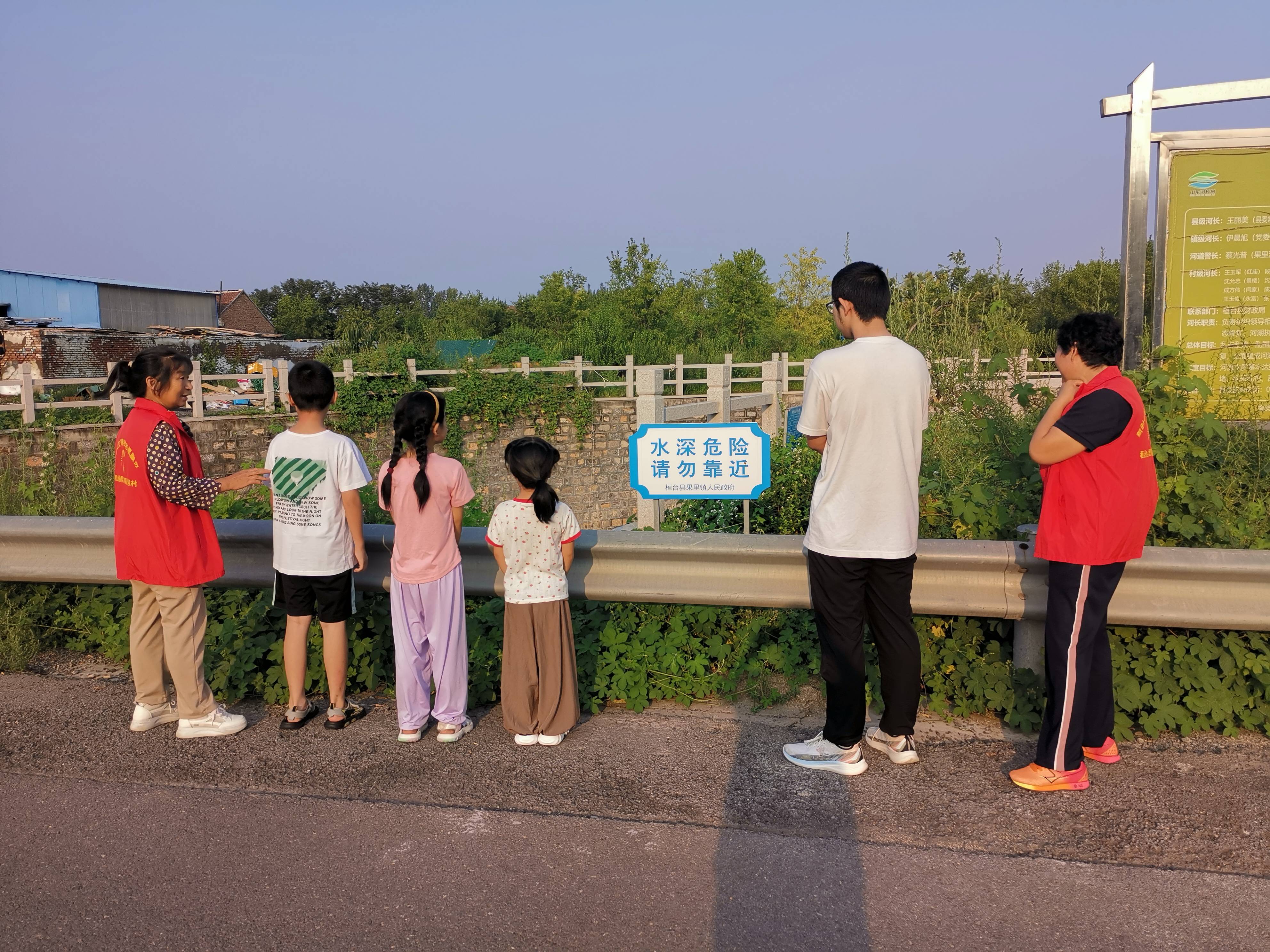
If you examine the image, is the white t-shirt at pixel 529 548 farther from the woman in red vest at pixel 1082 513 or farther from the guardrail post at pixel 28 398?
the guardrail post at pixel 28 398

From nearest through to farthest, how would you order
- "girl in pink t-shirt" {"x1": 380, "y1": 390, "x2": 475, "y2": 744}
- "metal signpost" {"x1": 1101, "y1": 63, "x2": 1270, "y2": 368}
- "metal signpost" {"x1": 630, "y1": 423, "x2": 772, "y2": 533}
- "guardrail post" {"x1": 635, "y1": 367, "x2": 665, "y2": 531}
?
"girl in pink t-shirt" {"x1": 380, "y1": 390, "x2": 475, "y2": 744} → "metal signpost" {"x1": 1101, "y1": 63, "x2": 1270, "y2": 368} → "metal signpost" {"x1": 630, "y1": 423, "x2": 772, "y2": 533} → "guardrail post" {"x1": 635, "y1": 367, "x2": 665, "y2": 531}

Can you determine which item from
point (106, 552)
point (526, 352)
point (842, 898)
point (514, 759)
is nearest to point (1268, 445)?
point (842, 898)

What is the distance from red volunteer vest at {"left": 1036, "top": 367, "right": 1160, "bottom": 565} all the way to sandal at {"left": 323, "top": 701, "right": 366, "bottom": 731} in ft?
9.18

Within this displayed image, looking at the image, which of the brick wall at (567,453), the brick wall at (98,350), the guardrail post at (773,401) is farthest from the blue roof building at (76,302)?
the guardrail post at (773,401)

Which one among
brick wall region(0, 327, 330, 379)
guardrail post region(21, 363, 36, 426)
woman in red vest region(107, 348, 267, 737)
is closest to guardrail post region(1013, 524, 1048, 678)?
woman in red vest region(107, 348, 267, 737)

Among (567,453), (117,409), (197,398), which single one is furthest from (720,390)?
(197,398)

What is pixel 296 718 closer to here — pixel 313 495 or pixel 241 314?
pixel 313 495

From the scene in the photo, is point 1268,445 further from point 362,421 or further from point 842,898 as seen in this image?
point 362,421

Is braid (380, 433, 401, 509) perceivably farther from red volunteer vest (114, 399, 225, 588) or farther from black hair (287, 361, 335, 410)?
red volunteer vest (114, 399, 225, 588)

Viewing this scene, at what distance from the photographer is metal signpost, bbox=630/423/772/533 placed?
6164mm

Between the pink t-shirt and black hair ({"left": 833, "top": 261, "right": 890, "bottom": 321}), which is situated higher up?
black hair ({"left": 833, "top": 261, "right": 890, "bottom": 321})

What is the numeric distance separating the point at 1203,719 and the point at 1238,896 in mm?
1229

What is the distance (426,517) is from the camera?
12.4 feet

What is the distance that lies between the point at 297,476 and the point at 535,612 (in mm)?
1110
